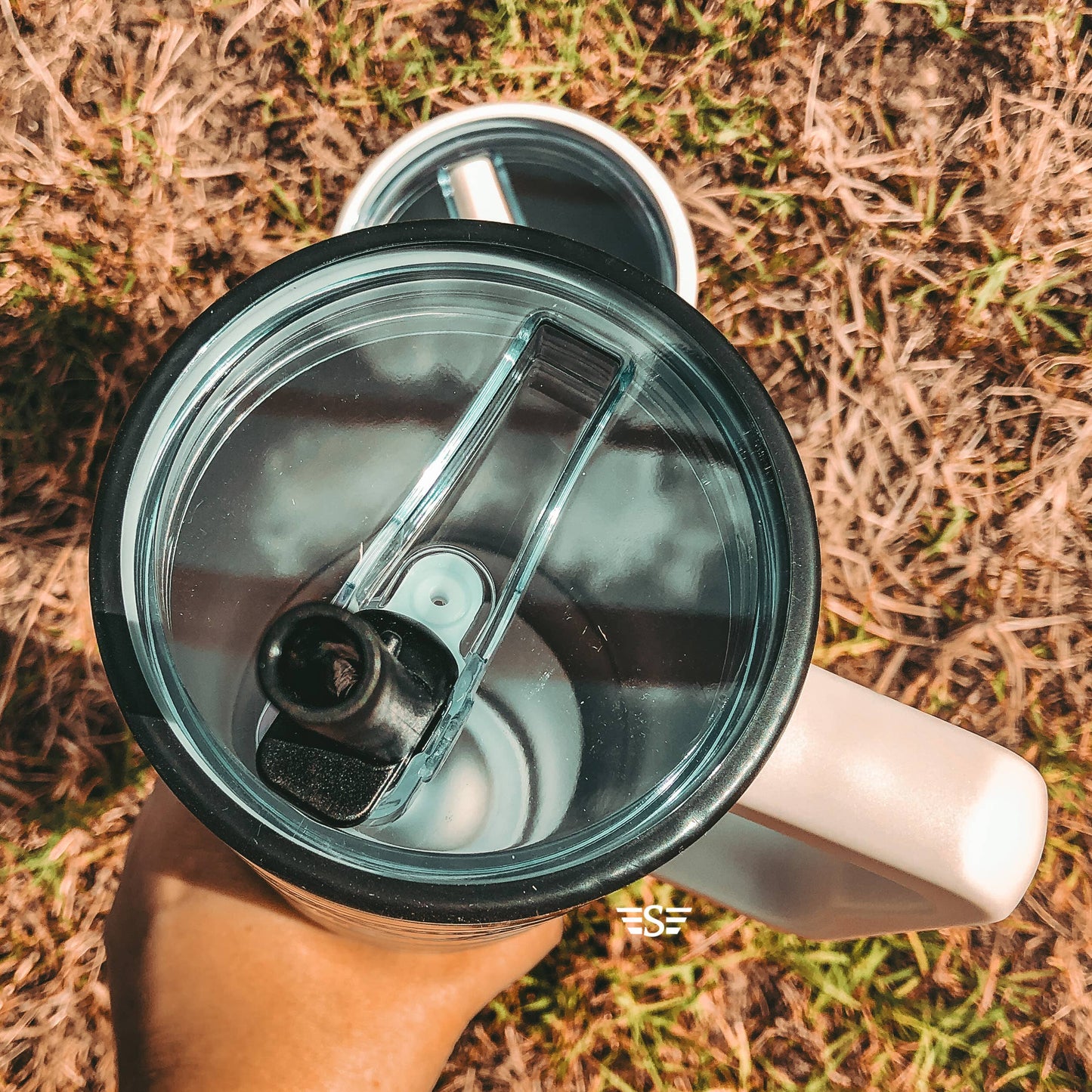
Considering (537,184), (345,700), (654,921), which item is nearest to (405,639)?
(345,700)

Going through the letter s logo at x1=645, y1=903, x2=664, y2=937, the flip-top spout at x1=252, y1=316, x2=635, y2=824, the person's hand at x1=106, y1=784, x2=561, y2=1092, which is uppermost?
the flip-top spout at x1=252, y1=316, x2=635, y2=824

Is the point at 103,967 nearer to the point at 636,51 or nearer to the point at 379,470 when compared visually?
the point at 379,470

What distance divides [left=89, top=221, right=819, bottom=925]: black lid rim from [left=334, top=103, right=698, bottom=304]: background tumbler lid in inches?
8.7

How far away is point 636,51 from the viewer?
84 centimetres

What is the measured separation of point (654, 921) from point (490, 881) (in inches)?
21.2

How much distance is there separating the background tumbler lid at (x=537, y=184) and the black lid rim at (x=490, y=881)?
0.72 ft

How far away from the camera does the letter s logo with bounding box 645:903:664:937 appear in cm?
80

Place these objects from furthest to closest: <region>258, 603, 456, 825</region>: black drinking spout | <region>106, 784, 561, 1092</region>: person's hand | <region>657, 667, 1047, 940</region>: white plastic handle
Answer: <region>106, 784, 561, 1092</region>: person's hand
<region>657, 667, 1047, 940</region>: white plastic handle
<region>258, 603, 456, 825</region>: black drinking spout

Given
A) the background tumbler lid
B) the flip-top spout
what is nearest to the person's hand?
the flip-top spout

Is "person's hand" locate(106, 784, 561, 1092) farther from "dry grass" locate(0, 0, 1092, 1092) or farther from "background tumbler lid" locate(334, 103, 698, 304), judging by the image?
"background tumbler lid" locate(334, 103, 698, 304)

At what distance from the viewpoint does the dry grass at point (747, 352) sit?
0.81 m

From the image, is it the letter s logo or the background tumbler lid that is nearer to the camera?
the background tumbler lid

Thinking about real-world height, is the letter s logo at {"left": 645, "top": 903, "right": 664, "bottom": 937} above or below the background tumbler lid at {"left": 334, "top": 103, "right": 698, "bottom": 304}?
below

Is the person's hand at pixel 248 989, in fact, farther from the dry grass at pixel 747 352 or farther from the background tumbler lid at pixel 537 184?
the background tumbler lid at pixel 537 184
